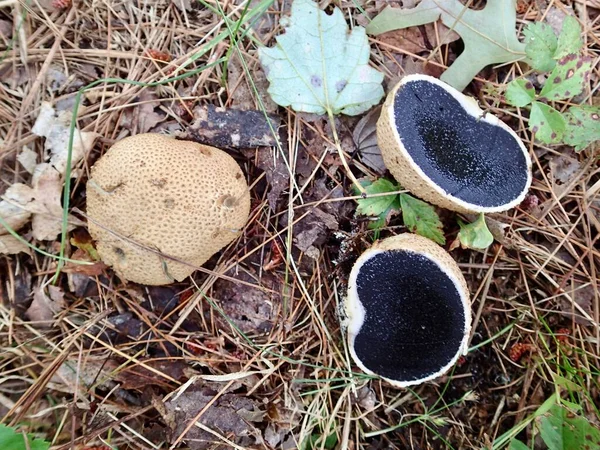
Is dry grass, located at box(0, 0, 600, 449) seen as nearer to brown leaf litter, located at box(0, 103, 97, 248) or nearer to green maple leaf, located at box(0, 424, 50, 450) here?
brown leaf litter, located at box(0, 103, 97, 248)

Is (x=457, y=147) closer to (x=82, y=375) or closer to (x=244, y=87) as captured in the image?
(x=244, y=87)

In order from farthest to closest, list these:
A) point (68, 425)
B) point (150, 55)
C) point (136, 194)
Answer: point (150, 55)
point (68, 425)
point (136, 194)

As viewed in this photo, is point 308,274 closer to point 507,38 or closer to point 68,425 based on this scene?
point 68,425

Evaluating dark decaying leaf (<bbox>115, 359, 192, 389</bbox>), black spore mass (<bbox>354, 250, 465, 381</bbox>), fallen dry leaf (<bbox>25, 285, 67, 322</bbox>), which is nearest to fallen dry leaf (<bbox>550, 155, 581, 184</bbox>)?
black spore mass (<bbox>354, 250, 465, 381</bbox>)

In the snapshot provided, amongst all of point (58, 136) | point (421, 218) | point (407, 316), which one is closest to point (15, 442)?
point (58, 136)

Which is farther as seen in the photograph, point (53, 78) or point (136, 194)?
point (53, 78)

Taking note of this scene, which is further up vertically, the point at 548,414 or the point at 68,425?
the point at 548,414

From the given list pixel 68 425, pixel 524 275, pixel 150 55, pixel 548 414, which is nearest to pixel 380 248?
pixel 524 275
